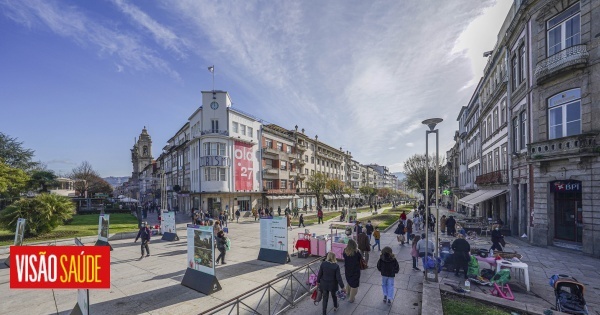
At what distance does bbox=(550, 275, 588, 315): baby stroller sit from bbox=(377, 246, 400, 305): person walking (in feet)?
14.6

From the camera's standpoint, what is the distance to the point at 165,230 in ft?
68.5

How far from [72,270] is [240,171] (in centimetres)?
3705

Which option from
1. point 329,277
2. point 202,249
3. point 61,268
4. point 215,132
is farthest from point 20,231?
point 215,132

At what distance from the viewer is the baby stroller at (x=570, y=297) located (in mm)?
7352

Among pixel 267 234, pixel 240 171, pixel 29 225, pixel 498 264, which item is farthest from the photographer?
pixel 240 171

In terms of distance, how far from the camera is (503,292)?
30.6 ft

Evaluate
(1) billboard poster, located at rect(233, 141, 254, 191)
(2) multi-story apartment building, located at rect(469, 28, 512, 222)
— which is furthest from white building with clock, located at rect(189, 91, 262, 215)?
(2) multi-story apartment building, located at rect(469, 28, 512, 222)

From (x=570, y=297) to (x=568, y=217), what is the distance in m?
13.1

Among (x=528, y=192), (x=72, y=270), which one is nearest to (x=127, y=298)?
(x=72, y=270)

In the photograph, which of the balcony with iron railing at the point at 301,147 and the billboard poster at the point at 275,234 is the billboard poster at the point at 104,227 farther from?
the balcony with iron railing at the point at 301,147

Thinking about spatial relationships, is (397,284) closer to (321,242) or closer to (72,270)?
(321,242)

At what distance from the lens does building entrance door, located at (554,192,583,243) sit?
53.0ft

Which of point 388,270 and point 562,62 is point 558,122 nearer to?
point 562,62

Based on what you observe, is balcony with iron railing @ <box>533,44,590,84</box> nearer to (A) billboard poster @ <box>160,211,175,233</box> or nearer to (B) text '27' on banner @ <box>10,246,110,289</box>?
(B) text '27' on banner @ <box>10,246,110,289</box>
